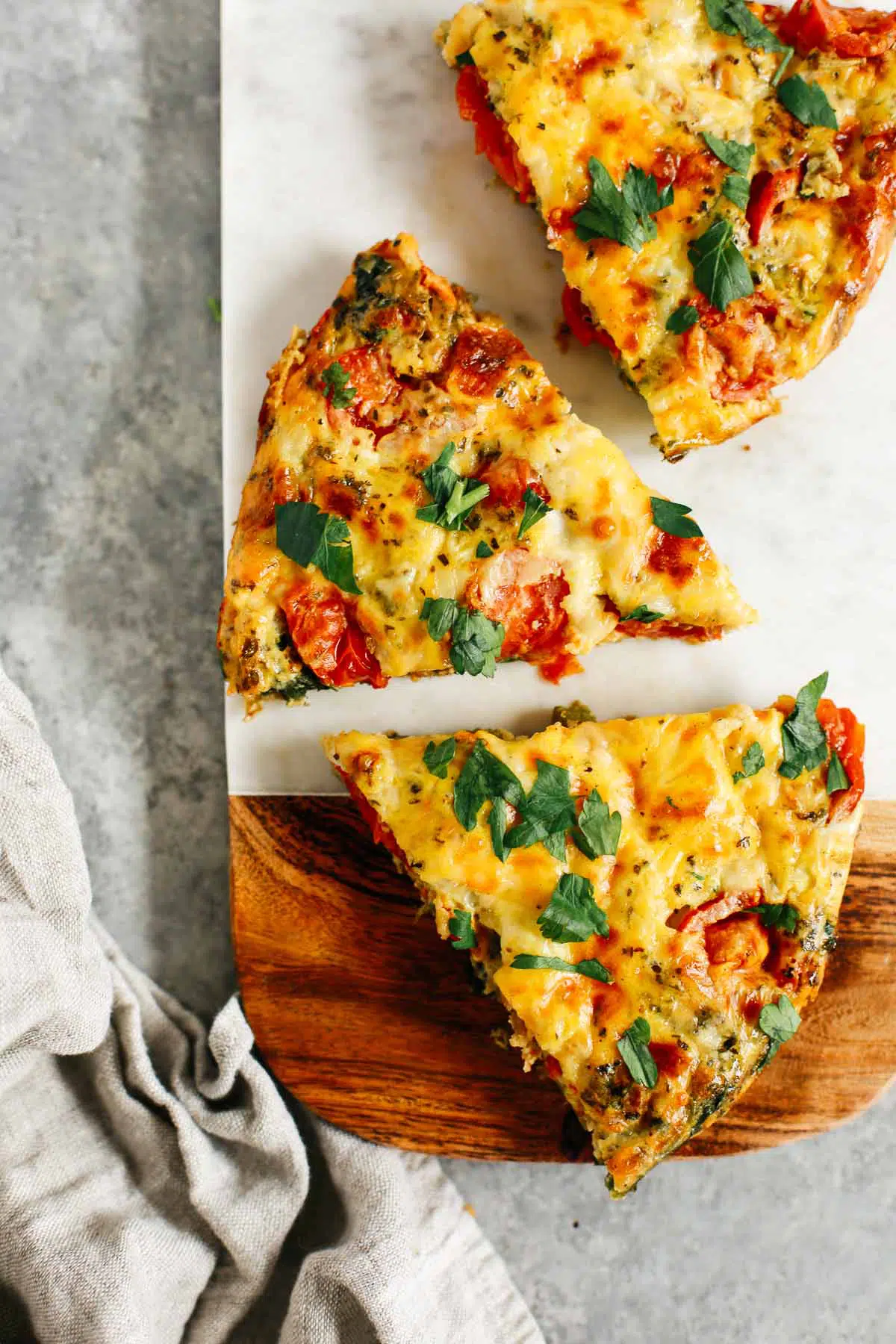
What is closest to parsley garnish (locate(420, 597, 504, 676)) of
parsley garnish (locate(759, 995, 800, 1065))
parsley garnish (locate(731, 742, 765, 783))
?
parsley garnish (locate(731, 742, 765, 783))

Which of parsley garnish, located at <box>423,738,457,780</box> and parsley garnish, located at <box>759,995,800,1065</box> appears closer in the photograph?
parsley garnish, located at <box>759,995,800,1065</box>

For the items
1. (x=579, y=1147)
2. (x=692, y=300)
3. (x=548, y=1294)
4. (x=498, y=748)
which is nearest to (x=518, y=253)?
(x=692, y=300)

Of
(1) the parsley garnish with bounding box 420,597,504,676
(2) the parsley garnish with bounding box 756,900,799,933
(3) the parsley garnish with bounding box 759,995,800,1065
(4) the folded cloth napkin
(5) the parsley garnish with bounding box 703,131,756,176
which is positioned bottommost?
(4) the folded cloth napkin

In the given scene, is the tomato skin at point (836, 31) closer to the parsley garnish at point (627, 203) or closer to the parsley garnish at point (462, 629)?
the parsley garnish at point (627, 203)

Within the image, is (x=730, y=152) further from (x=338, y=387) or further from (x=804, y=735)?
(x=804, y=735)

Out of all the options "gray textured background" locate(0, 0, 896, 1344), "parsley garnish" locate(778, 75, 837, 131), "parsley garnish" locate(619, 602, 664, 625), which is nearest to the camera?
"parsley garnish" locate(778, 75, 837, 131)

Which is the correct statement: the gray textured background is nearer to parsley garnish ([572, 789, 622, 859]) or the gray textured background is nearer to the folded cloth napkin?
the folded cloth napkin

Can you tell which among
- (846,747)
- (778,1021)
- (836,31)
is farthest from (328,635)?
(836,31)
